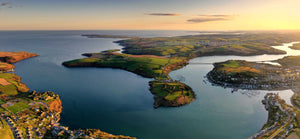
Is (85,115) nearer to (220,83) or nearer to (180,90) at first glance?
(180,90)

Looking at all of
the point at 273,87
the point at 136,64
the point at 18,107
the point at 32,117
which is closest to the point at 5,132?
the point at 32,117

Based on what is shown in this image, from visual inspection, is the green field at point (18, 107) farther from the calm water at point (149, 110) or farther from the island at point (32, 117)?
the calm water at point (149, 110)

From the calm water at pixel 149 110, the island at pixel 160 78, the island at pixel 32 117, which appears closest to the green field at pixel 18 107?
the island at pixel 32 117

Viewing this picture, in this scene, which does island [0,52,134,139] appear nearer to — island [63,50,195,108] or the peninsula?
island [63,50,195,108]

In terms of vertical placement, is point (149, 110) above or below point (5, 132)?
below

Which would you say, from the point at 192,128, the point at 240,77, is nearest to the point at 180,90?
the point at 192,128

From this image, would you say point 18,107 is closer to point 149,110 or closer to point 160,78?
point 149,110

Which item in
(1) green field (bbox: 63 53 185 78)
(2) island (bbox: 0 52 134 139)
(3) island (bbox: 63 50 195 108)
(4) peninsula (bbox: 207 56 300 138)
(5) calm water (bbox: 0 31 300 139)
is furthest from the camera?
(1) green field (bbox: 63 53 185 78)

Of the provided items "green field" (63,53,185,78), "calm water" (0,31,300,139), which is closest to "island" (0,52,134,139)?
"calm water" (0,31,300,139)
